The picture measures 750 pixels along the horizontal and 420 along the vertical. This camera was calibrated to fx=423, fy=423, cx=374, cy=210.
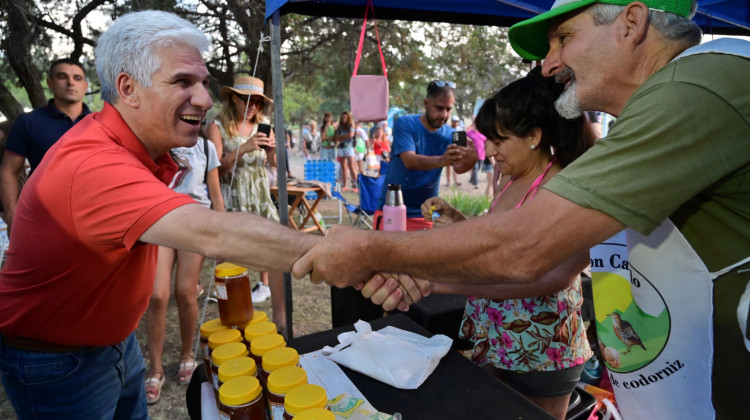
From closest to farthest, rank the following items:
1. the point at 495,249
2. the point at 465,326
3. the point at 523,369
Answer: the point at 495,249
the point at 523,369
the point at 465,326

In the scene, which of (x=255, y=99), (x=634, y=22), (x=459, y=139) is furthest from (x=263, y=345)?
(x=255, y=99)

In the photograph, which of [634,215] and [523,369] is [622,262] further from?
[523,369]

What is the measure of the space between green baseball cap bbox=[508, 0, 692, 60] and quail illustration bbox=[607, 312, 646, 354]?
877 millimetres

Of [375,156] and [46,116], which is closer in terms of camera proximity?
[46,116]

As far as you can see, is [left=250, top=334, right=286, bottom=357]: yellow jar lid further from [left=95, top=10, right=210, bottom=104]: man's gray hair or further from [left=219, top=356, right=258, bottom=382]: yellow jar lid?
[left=95, top=10, right=210, bottom=104]: man's gray hair

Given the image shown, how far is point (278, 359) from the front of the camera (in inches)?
51.0

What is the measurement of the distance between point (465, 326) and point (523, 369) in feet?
1.13

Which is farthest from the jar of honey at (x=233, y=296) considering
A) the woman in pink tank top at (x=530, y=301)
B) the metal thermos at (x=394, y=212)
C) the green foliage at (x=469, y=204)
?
the green foliage at (x=469, y=204)

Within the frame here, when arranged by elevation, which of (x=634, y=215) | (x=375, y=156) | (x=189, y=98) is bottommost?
(x=375, y=156)

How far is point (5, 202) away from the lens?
3.78 meters

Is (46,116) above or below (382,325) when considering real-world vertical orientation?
above

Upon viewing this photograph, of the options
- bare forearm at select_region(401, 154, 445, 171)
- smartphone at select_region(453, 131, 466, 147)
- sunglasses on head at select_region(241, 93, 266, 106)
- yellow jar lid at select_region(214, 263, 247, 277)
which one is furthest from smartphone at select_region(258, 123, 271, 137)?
yellow jar lid at select_region(214, 263, 247, 277)

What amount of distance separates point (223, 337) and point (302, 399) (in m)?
0.54

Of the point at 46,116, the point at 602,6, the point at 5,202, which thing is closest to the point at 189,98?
the point at 602,6
